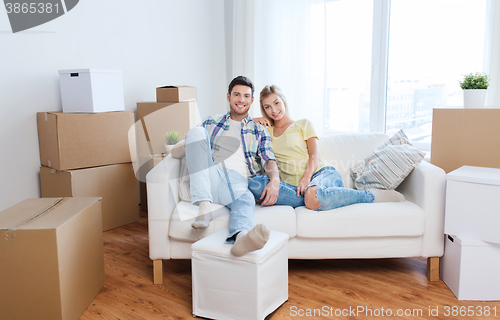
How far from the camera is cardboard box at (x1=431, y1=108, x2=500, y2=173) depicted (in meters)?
2.02

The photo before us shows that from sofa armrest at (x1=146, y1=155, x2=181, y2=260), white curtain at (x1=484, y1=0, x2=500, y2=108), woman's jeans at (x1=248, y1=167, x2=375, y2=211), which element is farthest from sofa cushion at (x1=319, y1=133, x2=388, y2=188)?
sofa armrest at (x1=146, y1=155, x2=181, y2=260)

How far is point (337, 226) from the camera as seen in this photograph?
1840 mm

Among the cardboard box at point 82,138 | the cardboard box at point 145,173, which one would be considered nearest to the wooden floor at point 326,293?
the cardboard box at point 82,138

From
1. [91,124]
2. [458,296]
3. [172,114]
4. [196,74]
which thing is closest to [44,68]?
[91,124]

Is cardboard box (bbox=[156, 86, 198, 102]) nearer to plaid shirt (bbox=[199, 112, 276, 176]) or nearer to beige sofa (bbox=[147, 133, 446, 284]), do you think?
plaid shirt (bbox=[199, 112, 276, 176])

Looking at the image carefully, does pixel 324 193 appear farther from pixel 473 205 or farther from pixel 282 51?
pixel 282 51

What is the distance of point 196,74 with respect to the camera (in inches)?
144

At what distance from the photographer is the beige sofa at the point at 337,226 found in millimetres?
1834

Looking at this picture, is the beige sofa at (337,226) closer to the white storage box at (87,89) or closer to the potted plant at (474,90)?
the potted plant at (474,90)

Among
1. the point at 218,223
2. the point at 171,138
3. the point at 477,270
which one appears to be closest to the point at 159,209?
the point at 218,223

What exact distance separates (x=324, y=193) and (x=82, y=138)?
5.21ft

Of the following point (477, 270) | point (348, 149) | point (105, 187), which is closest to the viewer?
point (477, 270)

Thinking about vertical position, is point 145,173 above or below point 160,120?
below

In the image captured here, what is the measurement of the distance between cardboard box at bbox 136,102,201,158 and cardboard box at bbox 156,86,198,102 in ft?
0.15
